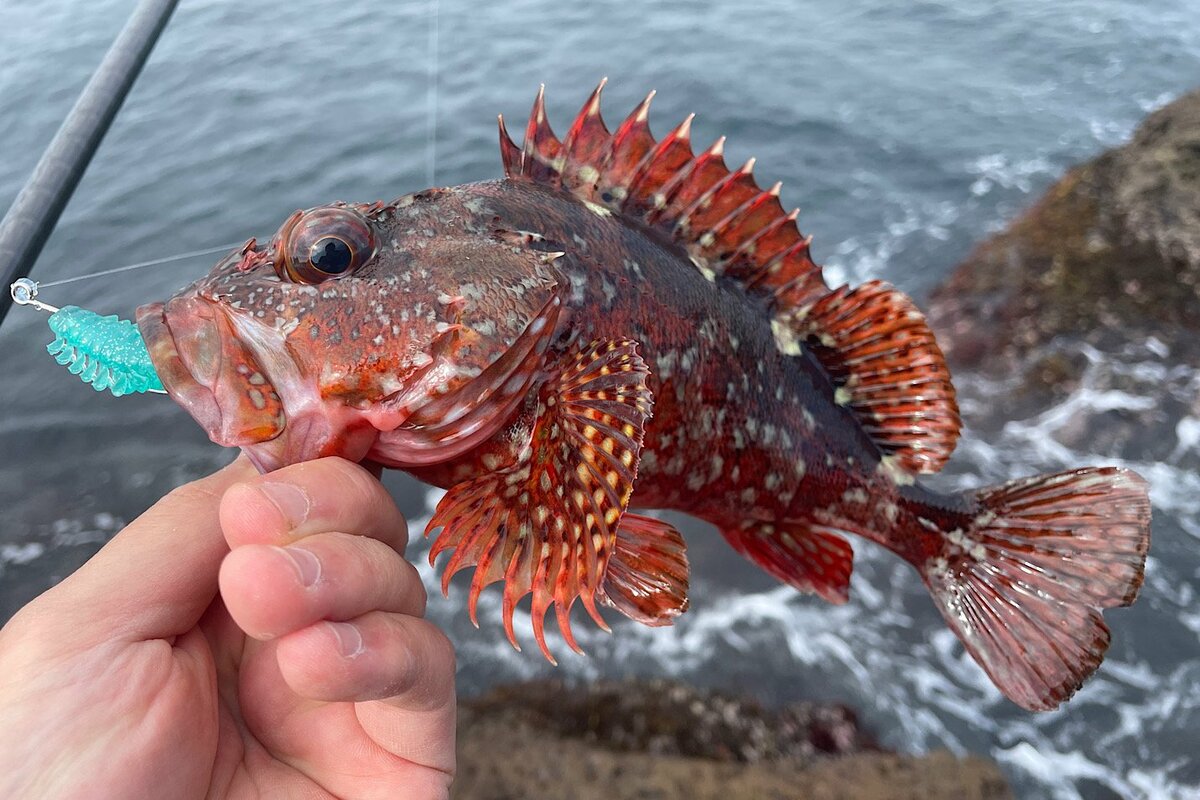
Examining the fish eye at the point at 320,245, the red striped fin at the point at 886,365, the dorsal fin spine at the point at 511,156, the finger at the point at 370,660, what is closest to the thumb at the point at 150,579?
the finger at the point at 370,660

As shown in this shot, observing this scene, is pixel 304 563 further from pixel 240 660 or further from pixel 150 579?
pixel 240 660

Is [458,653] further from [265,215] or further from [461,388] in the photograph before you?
[265,215]

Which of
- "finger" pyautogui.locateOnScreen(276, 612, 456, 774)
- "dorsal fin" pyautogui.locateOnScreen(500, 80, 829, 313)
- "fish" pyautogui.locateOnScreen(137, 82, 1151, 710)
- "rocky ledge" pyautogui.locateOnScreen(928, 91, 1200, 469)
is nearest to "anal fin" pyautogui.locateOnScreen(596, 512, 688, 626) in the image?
"fish" pyautogui.locateOnScreen(137, 82, 1151, 710)

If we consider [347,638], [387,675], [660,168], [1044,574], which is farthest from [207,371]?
[1044,574]

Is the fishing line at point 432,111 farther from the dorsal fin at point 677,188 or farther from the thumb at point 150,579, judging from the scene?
the thumb at point 150,579

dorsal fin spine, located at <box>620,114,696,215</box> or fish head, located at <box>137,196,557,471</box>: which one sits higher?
dorsal fin spine, located at <box>620,114,696,215</box>

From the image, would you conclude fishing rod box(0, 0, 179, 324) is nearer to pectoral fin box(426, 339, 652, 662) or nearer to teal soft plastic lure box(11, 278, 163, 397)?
teal soft plastic lure box(11, 278, 163, 397)
